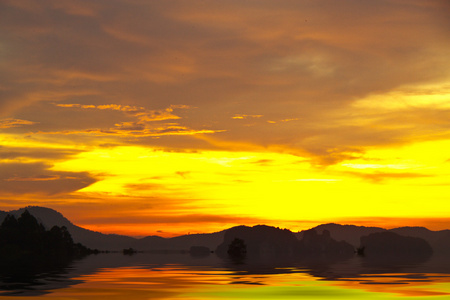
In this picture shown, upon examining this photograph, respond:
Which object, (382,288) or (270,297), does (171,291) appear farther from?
(382,288)

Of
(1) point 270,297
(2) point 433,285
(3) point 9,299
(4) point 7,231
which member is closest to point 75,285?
(3) point 9,299

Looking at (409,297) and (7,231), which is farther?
(7,231)

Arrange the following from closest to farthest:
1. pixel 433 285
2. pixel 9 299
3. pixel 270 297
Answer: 1. pixel 9 299
2. pixel 270 297
3. pixel 433 285

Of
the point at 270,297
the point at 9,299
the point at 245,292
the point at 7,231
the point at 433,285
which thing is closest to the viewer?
the point at 9,299

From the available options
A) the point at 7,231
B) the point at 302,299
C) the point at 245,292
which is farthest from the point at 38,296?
the point at 7,231

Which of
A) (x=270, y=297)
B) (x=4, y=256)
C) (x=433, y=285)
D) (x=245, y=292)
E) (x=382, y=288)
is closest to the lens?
(x=270, y=297)

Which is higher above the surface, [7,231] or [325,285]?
[7,231]

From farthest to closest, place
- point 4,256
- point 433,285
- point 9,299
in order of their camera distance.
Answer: point 4,256, point 433,285, point 9,299

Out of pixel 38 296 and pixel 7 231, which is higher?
pixel 7 231

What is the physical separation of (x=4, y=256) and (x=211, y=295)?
126027 mm

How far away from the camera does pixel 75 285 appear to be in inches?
2146

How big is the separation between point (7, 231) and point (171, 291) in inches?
6128

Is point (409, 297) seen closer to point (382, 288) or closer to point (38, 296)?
point (382, 288)

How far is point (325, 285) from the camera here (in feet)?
186
